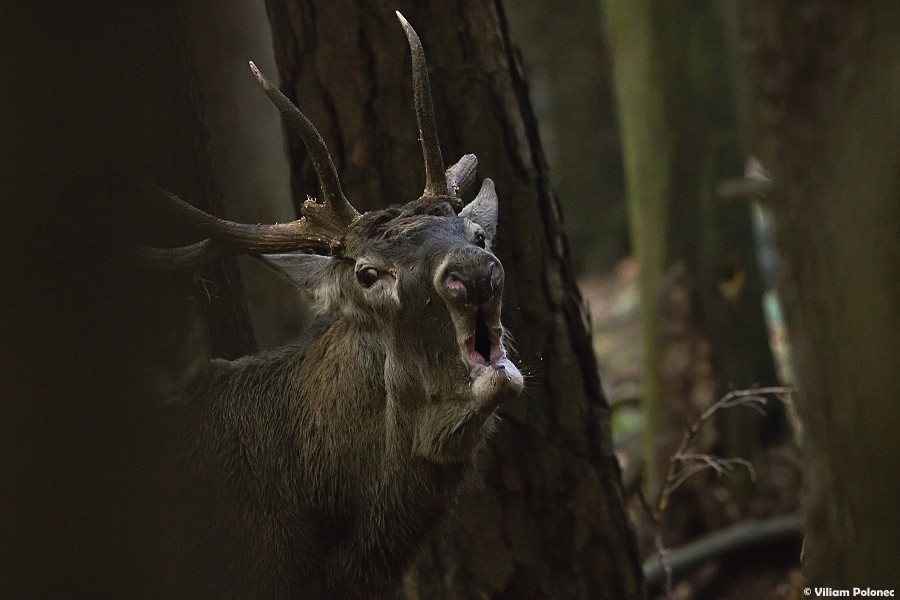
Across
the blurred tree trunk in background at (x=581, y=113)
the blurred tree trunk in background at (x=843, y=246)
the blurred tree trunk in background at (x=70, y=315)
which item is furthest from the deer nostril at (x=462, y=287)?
the blurred tree trunk in background at (x=581, y=113)

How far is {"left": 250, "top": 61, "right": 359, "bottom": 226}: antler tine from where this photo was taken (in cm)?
373

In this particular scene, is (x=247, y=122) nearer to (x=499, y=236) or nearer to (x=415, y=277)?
(x=499, y=236)

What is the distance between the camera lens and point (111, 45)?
6.61 feet

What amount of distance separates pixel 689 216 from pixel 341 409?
16.3 ft

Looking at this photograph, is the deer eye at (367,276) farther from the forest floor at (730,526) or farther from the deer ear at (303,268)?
the forest floor at (730,526)

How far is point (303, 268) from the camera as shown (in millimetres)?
4090

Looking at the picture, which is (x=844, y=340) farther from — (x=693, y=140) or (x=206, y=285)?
(x=693, y=140)

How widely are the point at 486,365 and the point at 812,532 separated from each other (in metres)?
1.19

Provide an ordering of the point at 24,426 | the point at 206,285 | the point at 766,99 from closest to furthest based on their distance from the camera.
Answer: the point at 24,426 < the point at 766,99 < the point at 206,285

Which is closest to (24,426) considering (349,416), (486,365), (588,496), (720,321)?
(486,365)

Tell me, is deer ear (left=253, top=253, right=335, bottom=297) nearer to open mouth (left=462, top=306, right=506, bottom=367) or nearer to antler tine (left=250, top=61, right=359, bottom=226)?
antler tine (left=250, top=61, right=359, bottom=226)

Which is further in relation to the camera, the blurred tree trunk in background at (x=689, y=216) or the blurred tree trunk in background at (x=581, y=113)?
the blurred tree trunk in background at (x=581, y=113)

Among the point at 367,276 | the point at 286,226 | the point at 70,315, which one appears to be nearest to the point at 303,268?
the point at 286,226

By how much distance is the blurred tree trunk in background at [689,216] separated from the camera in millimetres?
8289
